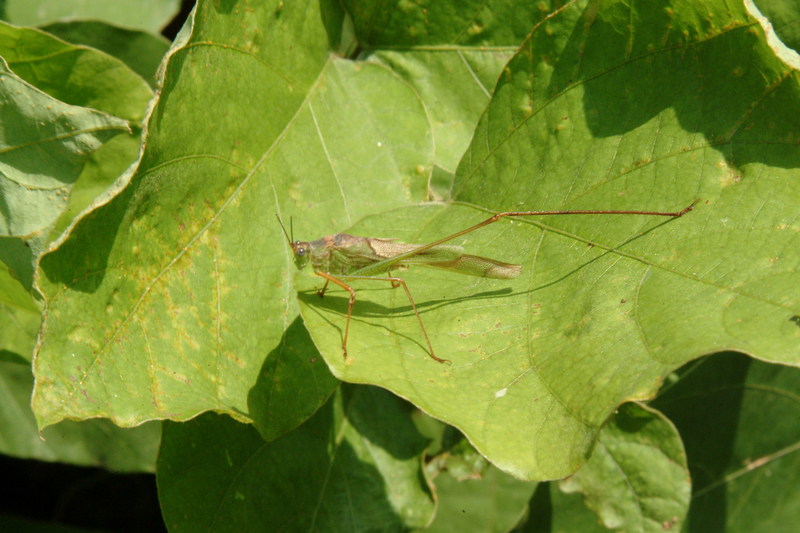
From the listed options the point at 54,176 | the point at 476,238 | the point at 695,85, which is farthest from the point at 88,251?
the point at 695,85

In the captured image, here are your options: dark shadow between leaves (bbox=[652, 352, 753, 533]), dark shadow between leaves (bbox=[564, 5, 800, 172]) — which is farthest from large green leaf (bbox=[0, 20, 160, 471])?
dark shadow between leaves (bbox=[652, 352, 753, 533])

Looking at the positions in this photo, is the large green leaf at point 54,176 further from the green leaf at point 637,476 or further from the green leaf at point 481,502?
the green leaf at point 637,476

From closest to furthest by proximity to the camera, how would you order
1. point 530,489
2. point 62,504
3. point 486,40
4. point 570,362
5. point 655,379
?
point 655,379 → point 570,362 → point 486,40 → point 530,489 → point 62,504

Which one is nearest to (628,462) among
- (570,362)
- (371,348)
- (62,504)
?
(570,362)

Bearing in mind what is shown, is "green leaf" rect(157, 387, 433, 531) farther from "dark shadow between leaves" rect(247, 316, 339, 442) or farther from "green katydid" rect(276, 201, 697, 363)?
"green katydid" rect(276, 201, 697, 363)

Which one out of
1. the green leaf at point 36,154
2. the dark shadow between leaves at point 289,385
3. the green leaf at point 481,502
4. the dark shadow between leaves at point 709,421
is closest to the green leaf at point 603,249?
the dark shadow between leaves at point 289,385

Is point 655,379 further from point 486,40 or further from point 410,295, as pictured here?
point 486,40

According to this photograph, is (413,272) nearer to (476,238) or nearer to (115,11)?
(476,238)
